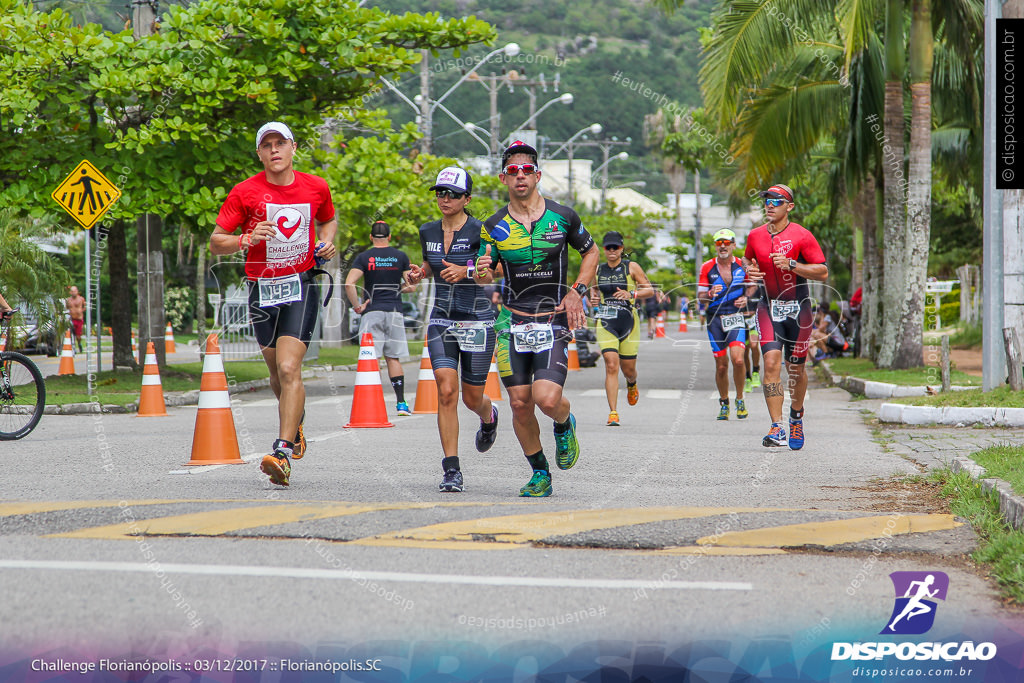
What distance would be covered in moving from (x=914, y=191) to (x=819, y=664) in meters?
16.2

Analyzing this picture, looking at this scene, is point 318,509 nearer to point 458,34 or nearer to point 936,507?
point 936,507

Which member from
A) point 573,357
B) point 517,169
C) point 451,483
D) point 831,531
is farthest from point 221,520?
point 573,357

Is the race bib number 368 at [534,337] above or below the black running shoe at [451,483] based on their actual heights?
above

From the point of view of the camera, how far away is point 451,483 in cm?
740

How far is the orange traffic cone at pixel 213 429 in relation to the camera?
8891 mm

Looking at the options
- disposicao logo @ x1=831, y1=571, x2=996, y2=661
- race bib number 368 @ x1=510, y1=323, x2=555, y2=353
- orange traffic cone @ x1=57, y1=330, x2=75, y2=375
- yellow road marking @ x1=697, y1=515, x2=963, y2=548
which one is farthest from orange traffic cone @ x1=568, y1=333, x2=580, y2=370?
disposicao logo @ x1=831, y1=571, x2=996, y2=661

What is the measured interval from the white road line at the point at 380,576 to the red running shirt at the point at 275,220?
313 centimetres

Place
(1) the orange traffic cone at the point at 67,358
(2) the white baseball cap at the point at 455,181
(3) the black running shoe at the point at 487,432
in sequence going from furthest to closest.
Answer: (1) the orange traffic cone at the point at 67,358 < (3) the black running shoe at the point at 487,432 < (2) the white baseball cap at the point at 455,181

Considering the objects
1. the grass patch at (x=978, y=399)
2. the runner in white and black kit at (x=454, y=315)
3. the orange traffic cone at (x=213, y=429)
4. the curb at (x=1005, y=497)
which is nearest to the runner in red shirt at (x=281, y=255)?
the runner in white and black kit at (x=454, y=315)

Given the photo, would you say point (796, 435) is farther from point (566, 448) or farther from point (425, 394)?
point (425, 394)

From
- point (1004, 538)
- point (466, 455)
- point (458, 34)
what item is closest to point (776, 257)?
point (466, 455)

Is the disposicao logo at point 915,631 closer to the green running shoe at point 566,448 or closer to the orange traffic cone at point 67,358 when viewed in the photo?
the green running shoe at point 566,448

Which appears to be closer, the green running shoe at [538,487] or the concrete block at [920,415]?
the green running shoe at [538,487]

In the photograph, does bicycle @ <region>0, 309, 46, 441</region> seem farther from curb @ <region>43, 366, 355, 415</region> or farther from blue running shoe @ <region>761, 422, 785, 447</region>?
blue running shoe @ <region>761, 422, 785, 447</region>
